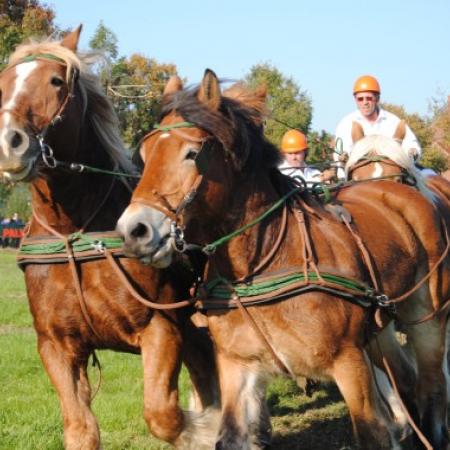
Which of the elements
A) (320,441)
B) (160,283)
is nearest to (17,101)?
(160,283)

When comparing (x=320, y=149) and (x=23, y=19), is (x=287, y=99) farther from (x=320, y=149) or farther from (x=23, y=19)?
(x=320, y=149)

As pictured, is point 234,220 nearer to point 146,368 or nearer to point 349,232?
point 349,232

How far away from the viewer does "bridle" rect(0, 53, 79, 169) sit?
14.1ft

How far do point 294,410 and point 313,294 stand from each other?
317 centimetres

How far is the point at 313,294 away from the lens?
4.16 meters

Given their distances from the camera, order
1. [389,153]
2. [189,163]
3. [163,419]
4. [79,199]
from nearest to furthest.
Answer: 1. [189,163]
2. [163,419]
3. [79,199]
4. [389,153]

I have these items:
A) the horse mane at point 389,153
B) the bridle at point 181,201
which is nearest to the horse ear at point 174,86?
the bridle at point 181,201

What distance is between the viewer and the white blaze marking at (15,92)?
407cm

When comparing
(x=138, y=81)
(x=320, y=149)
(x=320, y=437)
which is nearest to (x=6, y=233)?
(x=138, y=81)

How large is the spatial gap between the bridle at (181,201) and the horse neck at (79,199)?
945mm

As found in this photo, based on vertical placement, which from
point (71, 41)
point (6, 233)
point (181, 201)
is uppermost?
point (71, 41)

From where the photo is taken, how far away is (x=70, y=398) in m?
4.63

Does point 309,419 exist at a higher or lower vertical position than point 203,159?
lower

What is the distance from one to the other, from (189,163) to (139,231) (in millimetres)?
462
